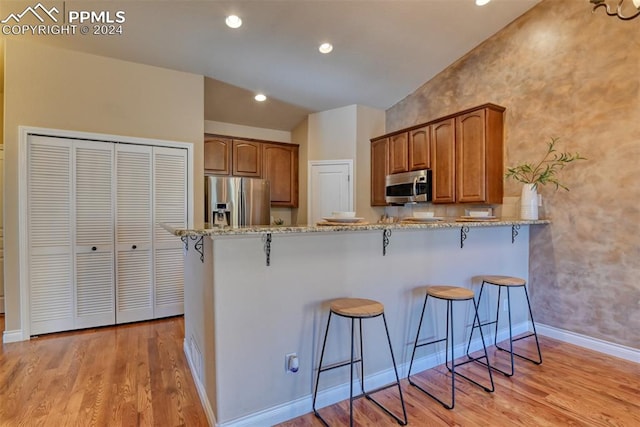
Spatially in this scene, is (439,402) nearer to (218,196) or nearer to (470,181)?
(470,181)

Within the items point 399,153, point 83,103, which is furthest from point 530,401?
point 83,103

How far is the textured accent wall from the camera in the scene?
106 inches

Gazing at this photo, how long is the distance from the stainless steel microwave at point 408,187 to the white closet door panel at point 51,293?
408 cm

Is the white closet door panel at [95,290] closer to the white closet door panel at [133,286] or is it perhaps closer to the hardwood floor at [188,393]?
the white closet door panel at [133,286]

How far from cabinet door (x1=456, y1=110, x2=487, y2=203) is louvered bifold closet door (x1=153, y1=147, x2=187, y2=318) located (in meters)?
3.38

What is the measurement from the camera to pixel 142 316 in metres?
3.66

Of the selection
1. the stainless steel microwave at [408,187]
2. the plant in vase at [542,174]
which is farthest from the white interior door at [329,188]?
the plant in vase at [542,174]

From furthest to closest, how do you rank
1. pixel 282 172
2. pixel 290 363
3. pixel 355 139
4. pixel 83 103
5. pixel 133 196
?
1. pixel 282 172
2. pixel 355 139
3. pixel 133 196
4. pixel 83 103
5. pixel 290 363

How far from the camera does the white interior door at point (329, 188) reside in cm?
496

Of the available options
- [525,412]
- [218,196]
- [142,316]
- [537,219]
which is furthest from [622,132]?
[142,316]

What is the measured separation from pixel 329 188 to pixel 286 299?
10.9ft

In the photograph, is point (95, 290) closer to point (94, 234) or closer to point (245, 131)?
point (94, 234)

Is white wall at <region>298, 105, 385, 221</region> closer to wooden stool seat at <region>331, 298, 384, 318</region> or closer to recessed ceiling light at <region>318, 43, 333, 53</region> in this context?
recessed ceiling light at <region>318, 43, 333, 53</region>

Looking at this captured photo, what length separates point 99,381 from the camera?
2332 mm
